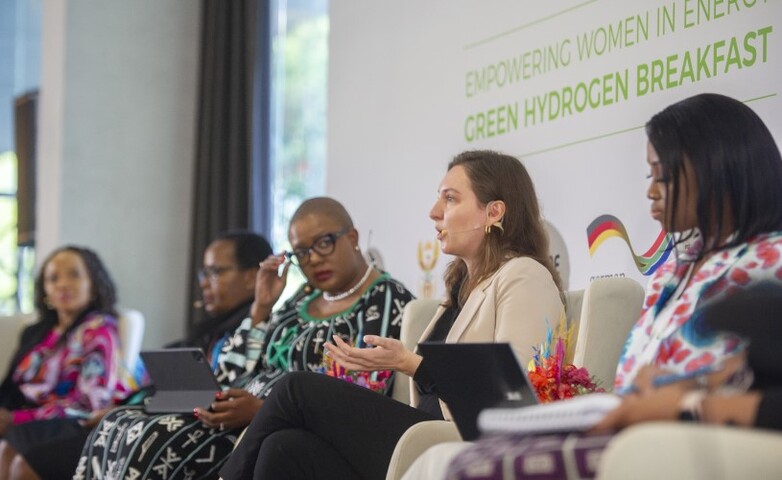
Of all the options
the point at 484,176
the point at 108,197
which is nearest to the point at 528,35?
the point at 484,176

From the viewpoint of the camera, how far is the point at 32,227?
23.7 ft

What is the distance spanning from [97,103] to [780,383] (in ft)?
17.2

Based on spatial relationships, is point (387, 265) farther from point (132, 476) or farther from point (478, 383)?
point (478, 383)

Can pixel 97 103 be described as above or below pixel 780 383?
above

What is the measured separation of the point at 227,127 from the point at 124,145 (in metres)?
0.63

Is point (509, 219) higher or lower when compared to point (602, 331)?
higher

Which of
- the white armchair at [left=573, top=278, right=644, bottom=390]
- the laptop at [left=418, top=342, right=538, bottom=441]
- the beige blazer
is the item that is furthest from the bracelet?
the beige blazer

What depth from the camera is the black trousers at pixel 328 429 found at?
2822mm

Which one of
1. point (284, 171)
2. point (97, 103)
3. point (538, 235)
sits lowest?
point (538, 235)

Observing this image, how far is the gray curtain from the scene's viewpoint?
6062mm

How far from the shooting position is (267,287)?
4.30 metres

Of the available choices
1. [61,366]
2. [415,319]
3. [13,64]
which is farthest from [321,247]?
[13,64]

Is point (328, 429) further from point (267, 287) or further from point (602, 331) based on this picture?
point (267, 287)

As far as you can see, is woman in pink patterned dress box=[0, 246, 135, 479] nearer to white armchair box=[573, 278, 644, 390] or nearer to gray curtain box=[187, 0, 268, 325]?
gray curtain box=[187, 0, 268, 325]
